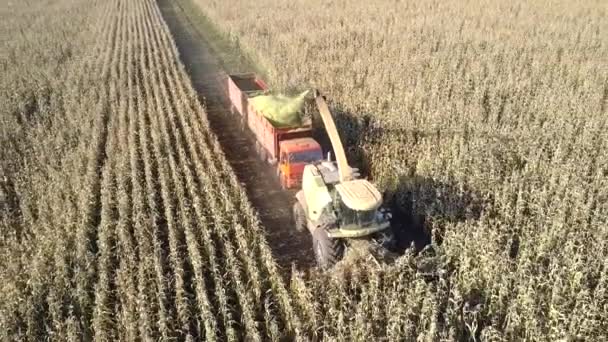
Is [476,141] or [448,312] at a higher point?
[476,141]

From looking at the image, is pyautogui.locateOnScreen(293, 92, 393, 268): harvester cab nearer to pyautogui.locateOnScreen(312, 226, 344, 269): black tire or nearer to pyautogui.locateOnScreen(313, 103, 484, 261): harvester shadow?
pyautogui.locateOnScreen(312, 226, 344, 269): black tire

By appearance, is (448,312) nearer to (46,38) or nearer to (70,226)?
(70,226)

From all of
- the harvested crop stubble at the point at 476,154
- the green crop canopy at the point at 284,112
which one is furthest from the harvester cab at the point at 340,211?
the green crop canopy at the point at 284,112

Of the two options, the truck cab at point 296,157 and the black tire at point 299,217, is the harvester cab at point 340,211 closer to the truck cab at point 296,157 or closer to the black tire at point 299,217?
the black tire at point 299,217

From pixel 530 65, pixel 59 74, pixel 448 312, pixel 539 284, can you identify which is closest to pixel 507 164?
pixel 539 284

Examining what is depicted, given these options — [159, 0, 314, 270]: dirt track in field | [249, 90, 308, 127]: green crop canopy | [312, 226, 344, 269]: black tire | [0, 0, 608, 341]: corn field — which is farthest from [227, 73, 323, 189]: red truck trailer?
[312, 226, 344, 269]: black tire

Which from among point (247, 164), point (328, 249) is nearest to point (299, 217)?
point (328, 249)
